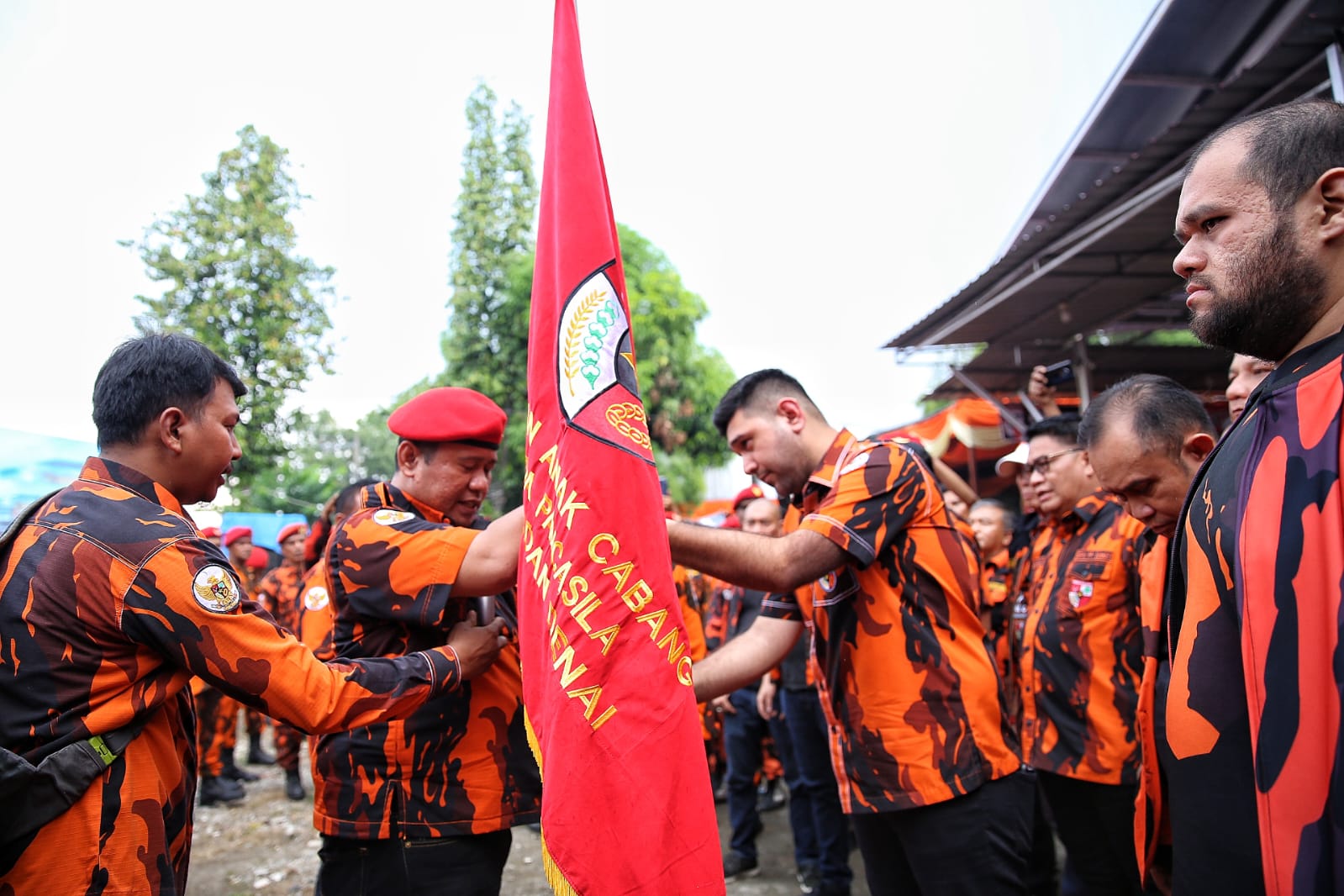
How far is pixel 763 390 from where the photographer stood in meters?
2.97

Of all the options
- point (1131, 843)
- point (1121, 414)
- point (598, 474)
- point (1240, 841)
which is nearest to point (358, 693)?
point (598, 474)

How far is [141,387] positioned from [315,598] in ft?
11.5

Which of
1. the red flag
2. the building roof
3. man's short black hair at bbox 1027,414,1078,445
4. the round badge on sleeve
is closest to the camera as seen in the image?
the red flag

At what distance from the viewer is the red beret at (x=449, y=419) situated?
2.52m

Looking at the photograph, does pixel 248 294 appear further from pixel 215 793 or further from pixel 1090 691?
pixel 1090 691

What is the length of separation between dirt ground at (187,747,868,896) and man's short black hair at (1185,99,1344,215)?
4969 millimetres

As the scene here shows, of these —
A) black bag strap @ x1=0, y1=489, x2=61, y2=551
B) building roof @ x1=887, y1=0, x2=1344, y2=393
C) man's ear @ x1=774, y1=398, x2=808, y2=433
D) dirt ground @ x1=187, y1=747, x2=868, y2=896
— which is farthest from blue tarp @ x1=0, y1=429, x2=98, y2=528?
building roof @ x1=887, y1=0, x2=1344, y2=393

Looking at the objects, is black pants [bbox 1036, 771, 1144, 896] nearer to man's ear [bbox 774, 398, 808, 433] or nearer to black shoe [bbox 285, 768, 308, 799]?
man's ear [bbox 774, 398, 808, 433]

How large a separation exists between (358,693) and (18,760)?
674 millimetres

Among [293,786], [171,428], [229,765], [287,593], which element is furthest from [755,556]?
[229,765]

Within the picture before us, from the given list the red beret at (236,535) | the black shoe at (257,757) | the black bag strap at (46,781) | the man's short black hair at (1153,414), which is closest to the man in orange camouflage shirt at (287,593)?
the red beret at (236,535)

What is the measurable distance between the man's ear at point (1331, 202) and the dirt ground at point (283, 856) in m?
4.94

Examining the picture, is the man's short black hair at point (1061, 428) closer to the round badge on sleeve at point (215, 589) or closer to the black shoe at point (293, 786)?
the round badge on sleeve at point (215, 589)

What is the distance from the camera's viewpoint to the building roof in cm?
589
